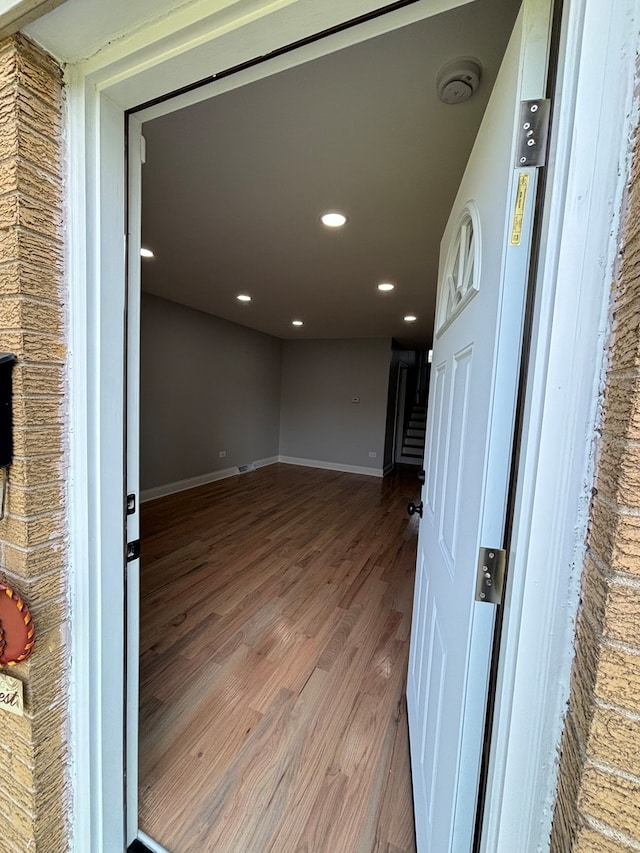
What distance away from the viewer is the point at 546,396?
0.49 m

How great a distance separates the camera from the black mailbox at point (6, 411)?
2.28 feet

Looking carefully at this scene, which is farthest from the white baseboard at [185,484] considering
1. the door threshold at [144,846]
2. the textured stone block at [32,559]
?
the textured stone block at [32,559]

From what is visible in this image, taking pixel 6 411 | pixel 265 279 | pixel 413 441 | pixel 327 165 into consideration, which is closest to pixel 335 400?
pixel 413 441

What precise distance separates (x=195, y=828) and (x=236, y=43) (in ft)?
6.78

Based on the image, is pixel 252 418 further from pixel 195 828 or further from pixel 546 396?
pixel 546 396

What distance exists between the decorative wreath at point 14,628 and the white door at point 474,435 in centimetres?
91

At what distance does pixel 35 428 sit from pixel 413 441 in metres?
7.73

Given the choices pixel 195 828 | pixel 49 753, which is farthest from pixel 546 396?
pixel 195 828

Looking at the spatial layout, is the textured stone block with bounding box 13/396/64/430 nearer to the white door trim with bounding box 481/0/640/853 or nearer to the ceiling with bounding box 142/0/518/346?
the white door trim with bounding box 481/0/640/853

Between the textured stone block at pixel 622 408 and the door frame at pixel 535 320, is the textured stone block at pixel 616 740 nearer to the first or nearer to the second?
the door frame at pixel 535 320

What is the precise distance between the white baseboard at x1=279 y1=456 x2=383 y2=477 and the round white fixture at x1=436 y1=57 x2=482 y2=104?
214 inches

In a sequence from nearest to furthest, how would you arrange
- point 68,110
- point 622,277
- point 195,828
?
point 622,277 → point 68,110 → point 195,828

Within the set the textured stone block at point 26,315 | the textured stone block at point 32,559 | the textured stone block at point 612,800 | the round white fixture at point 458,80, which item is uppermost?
the round white fixture at point 458,80

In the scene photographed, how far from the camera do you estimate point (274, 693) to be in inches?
63.4
